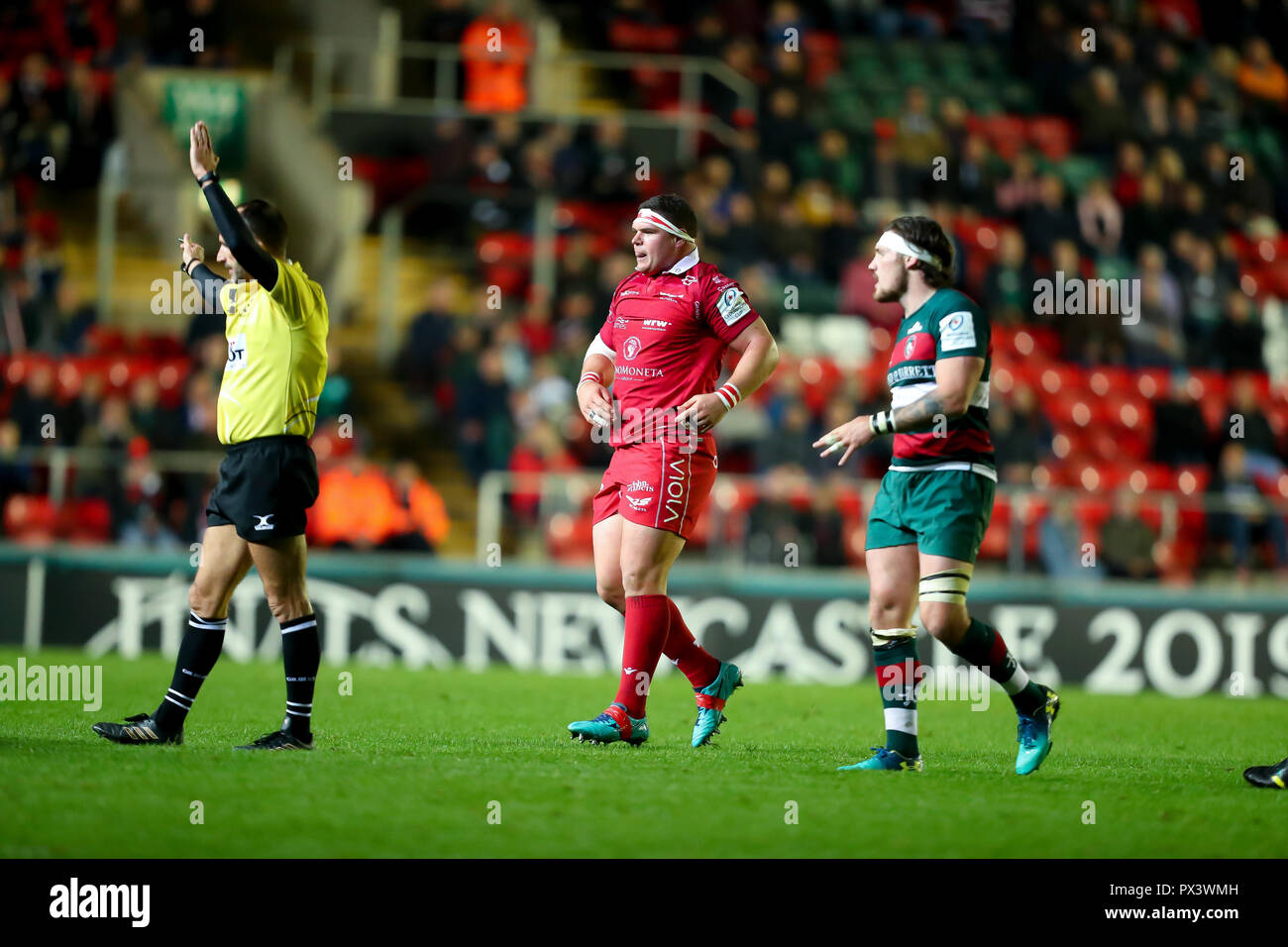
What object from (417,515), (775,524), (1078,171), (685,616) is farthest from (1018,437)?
(1078,171)

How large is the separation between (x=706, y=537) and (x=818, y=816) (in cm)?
884

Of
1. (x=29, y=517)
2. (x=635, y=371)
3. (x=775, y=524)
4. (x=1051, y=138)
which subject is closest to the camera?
(x=635, y=371)

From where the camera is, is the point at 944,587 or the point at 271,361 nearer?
the point at 944,587

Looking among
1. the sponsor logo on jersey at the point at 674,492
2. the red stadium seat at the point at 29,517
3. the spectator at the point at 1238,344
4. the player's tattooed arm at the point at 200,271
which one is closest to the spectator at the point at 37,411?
the red stadium seat at the point at 29,517

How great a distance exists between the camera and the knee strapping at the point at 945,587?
6355mm

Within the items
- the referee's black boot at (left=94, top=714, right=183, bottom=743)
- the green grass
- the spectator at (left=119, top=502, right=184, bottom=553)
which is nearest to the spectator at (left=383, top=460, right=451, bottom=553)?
the spectator at (left=119, top=502, right=184, bottom=553)

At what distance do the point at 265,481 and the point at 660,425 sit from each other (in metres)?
1.81

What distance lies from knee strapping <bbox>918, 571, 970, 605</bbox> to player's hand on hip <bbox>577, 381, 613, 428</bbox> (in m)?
1.65

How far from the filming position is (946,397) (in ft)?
20.8

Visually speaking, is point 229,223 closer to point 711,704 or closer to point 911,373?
point 911,373
